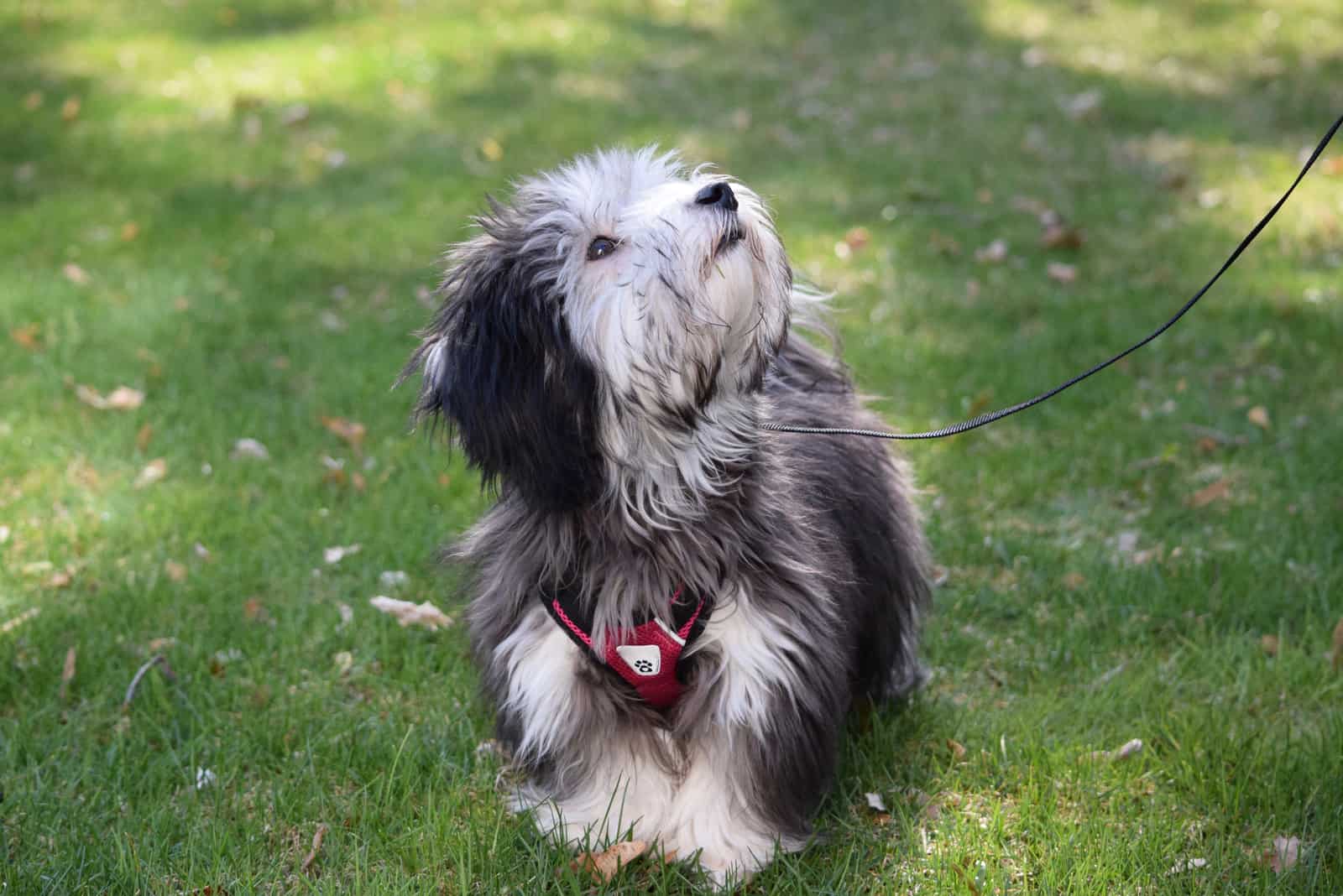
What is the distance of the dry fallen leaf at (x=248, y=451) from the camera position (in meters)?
4.99

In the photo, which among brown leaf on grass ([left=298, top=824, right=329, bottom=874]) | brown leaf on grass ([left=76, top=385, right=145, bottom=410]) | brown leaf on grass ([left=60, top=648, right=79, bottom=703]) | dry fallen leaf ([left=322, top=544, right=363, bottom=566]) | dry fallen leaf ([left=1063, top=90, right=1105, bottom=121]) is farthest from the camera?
dry fallen leaf ([left=1063, top=90, right=1105, bottom=121])

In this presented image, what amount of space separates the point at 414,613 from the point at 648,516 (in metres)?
1.53

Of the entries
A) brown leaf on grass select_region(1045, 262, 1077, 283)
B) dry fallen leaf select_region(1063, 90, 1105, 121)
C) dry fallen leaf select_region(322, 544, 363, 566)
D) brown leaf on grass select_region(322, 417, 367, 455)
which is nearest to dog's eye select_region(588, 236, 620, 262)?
dry fallen leaf select_region(322, 544, 363, 566)

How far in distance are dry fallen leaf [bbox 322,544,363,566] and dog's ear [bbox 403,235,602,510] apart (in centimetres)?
189

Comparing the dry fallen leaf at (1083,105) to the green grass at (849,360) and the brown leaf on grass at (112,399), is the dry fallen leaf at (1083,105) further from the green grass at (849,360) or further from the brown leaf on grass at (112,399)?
the brown leaf on grass at (112,399)

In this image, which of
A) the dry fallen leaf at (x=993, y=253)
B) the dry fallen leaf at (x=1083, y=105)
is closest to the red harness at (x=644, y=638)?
the dry fallen leaf at (x=993, y=253)

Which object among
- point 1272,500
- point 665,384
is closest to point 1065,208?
point 1272,500

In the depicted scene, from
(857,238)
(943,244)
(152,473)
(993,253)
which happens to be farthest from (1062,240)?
(152,473)

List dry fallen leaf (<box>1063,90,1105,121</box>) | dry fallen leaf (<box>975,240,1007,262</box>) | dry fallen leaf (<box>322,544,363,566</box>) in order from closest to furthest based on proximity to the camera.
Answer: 1. dry fallen leaf (<box>322,544,363,566</box>)
2. dry fallen leaf (<box>975,240,1007,262</box>)
3. dry fallen leaf (<box>1063,90,1105,121</box>)

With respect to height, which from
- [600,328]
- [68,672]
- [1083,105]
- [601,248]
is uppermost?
[601,248]

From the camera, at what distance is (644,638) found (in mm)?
2738

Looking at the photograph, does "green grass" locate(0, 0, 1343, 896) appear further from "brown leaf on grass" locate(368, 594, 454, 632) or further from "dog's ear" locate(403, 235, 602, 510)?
"dog's ear" locate(403, 235, 602, 510)

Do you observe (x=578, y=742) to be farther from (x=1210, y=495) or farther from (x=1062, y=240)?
(x=1062, y=240)

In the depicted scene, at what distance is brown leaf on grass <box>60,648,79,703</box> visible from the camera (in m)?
3.59
